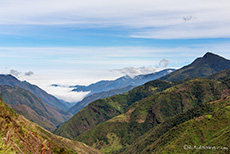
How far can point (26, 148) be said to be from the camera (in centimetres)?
7288

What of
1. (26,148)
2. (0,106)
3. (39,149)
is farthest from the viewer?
(0,106)

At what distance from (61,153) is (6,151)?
302 ft

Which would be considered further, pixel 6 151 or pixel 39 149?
pixel 39 149

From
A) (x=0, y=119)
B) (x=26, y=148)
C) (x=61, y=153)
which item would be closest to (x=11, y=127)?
(x=0, y=119)

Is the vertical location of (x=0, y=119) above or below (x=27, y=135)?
above

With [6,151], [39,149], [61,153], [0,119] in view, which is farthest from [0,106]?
[6,151]

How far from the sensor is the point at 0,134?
6475cm

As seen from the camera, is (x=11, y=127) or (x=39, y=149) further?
(x=39, y=149)

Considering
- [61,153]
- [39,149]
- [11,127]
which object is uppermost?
[11,127]

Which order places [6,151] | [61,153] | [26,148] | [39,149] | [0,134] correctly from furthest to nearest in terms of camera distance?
1. [61,153]
2. [39,149]
3. [26,148]
4. [0,134]
5. [6,151]

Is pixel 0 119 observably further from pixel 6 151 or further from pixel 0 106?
pixel 6 151

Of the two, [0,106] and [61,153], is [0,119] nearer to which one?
[0,106]

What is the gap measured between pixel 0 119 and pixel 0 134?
13740mm

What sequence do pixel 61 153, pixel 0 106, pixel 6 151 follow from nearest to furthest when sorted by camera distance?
pixel 6 151 < pixel 0 106 < pixel 61 153
